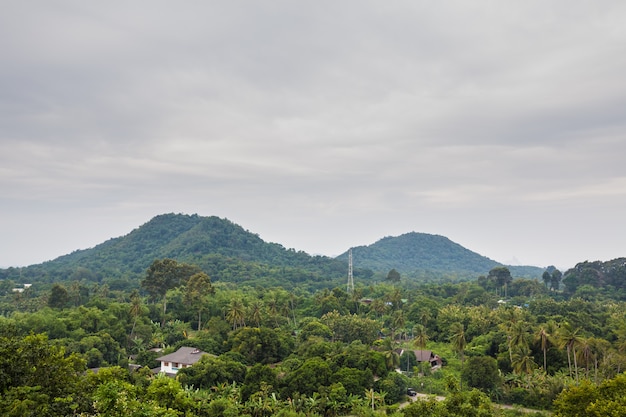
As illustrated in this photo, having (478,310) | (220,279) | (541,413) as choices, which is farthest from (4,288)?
(541,413)

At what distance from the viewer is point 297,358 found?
1684 inches

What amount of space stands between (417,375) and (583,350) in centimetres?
1658

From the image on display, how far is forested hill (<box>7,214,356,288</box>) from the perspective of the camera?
130m

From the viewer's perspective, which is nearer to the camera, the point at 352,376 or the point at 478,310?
the point at 352,376

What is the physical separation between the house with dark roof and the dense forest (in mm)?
1136

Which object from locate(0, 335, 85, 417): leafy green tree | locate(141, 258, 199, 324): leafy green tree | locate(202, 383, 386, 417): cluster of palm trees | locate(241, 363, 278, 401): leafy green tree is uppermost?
locate(141, 258, 199, 324): leafy green tree

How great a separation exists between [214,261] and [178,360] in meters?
96.2

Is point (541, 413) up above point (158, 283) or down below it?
below

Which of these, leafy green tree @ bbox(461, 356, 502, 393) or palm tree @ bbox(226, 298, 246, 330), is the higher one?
palm tree @ bbox(226, 298, 246, 330)

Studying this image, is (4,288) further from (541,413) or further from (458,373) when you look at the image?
(541,413)

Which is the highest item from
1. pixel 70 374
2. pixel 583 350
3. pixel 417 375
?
pixel 70 374

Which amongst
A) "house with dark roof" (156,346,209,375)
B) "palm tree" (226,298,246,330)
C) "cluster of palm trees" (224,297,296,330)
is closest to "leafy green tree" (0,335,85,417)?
"house with dark roof" (156,346,209,375)

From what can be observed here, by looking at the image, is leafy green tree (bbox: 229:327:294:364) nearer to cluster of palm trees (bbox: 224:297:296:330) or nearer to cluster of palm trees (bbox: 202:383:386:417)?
cluster of palm trees (bbox: 224:297:296:330)

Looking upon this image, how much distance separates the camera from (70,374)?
750 inches
